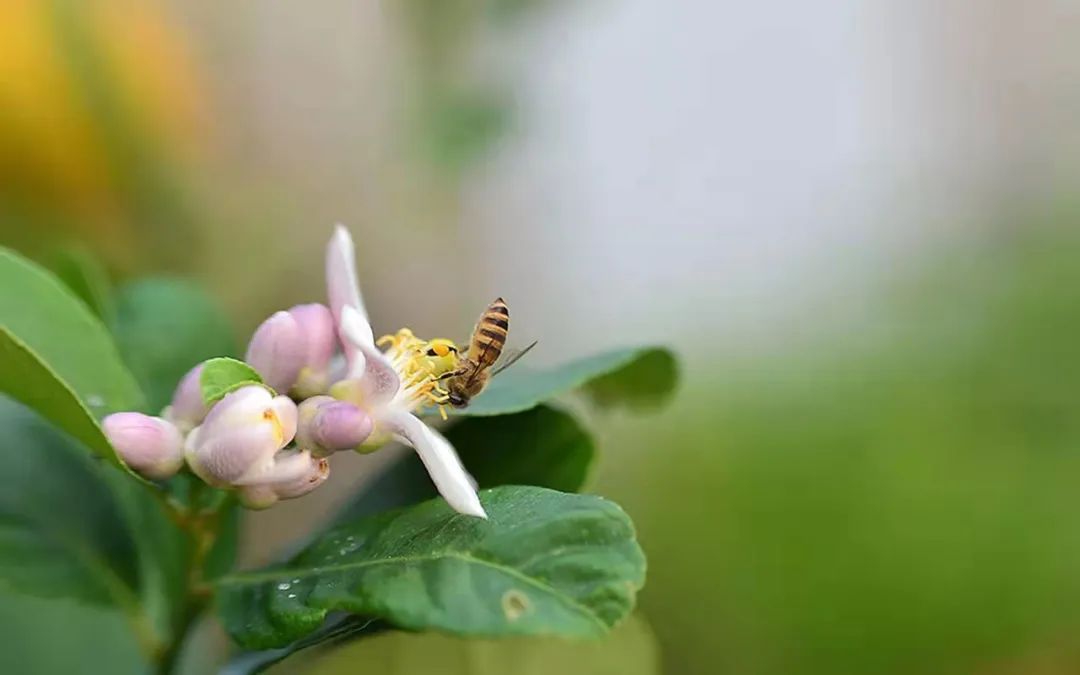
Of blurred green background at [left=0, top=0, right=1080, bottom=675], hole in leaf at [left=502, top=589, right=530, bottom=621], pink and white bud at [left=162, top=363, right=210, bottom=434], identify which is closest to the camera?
hole in leaf at [left=502, top=589, right=530, bottom=621]

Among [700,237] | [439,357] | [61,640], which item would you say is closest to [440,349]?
[439,357]

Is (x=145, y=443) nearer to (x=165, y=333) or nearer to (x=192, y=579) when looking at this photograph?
(x=192, y=579)

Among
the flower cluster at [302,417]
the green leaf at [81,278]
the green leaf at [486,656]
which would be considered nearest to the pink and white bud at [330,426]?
the flower cluster at [302,417]

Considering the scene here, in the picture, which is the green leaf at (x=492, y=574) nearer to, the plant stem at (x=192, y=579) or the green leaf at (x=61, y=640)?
the plant stem at (x=192, y=579)

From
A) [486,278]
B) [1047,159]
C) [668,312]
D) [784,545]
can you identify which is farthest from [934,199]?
[784,545]

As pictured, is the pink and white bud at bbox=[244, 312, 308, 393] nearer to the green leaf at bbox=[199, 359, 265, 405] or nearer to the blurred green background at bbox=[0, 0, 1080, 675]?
the green leaf at bbox=[199, 359, 265, 405]

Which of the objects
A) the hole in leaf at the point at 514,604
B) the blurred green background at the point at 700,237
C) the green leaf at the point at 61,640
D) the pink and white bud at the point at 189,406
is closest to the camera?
the hole in leaf at the point at 514,604

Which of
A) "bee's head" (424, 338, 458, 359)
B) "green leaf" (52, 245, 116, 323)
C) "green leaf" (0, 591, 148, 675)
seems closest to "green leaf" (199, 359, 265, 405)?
"bee's head" (424, 338, 458, 359)
